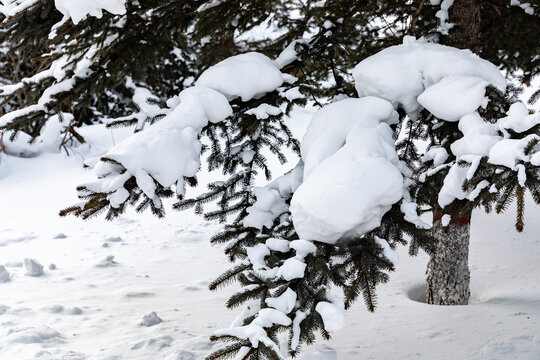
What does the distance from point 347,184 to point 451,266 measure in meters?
2.64

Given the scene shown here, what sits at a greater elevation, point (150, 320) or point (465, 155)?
point (465, 155)

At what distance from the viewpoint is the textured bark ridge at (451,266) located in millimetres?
4355

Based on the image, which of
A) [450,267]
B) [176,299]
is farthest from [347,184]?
[176,299]

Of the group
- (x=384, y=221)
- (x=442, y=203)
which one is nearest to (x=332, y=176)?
(x=384, y=221)

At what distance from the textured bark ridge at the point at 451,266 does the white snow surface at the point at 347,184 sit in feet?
7.11

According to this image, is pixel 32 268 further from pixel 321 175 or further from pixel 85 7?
pixel 321 175

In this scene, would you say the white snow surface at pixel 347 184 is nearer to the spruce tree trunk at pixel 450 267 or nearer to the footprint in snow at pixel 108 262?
the spruce tree trunk at pixel 450 267

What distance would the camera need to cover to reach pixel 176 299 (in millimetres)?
4883

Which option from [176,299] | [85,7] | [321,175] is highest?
[85,7]

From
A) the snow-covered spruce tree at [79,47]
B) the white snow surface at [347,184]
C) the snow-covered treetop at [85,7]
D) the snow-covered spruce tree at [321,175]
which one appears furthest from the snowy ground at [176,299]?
the snow-covered treetop at [85,7]

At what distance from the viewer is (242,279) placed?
2.24m

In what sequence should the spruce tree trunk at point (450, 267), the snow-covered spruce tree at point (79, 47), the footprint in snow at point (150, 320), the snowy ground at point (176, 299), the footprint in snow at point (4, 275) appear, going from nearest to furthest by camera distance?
1. the snow-covered spruce tree at point (79, 47)
2. the snowy ground at point (176, 299)
3. the footprint in snow at point (150, 320)
4. the spruce tree trunk at point (450, 267)
5. the footprint in snow at point (4, 275)

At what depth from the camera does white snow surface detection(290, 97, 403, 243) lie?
2201 mm

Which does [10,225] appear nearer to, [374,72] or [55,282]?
[55,282]
